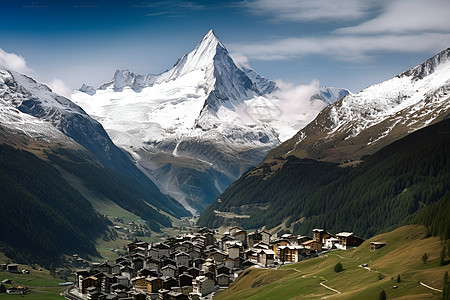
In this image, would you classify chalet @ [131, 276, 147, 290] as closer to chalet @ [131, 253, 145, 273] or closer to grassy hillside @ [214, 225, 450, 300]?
chalet @ [131, 253, 145, 273]

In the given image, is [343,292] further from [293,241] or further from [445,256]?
[293,241]

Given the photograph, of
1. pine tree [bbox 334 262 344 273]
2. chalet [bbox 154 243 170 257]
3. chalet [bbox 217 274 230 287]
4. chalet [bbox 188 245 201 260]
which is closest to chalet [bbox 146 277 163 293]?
chalet [bbox 217 274 230 287]

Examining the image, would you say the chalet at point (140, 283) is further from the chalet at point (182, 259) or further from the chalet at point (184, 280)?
the chalet at point (182, 259)

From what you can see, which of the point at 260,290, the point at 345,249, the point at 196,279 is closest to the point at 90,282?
the point at 196,279

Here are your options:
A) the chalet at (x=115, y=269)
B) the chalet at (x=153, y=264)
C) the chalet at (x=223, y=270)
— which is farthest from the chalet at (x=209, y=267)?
the chalet at (x=115, y=269)

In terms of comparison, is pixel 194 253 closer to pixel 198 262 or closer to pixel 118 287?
pixel 198 262
